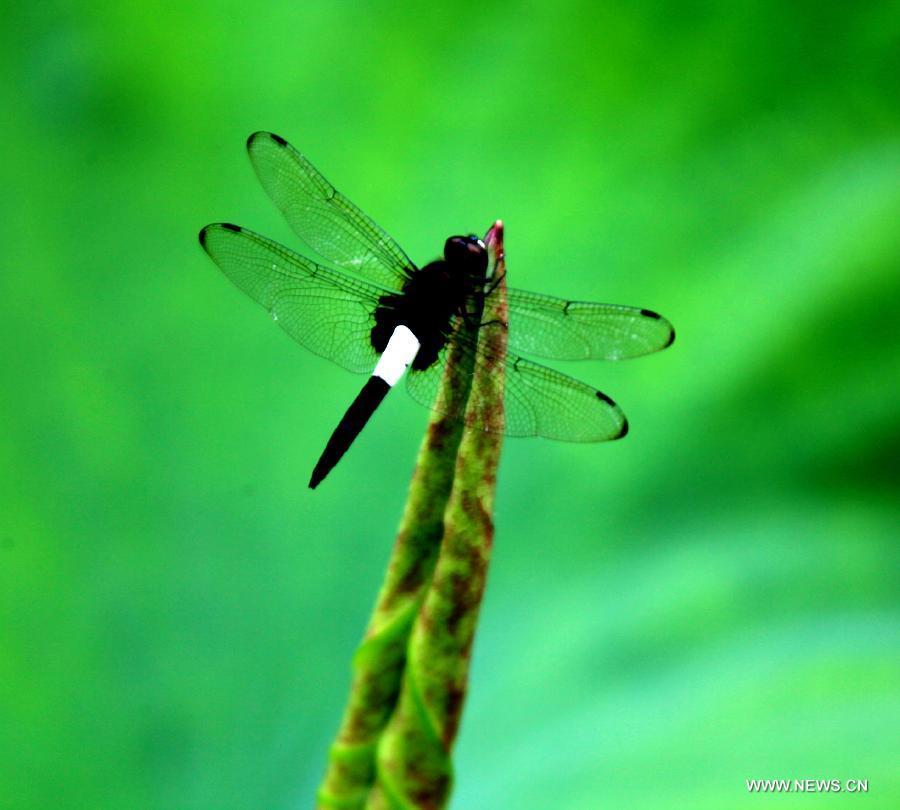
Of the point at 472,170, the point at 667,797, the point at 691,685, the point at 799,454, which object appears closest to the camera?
the point at 667,797

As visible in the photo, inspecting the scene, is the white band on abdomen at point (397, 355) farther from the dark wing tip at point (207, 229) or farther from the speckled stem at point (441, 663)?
the speckled stem at point (441, 663)

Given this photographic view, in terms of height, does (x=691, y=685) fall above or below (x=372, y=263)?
below

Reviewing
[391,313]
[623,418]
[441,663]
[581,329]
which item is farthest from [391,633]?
[391,313]

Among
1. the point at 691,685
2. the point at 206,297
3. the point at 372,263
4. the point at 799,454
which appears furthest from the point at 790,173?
the point at 206,297

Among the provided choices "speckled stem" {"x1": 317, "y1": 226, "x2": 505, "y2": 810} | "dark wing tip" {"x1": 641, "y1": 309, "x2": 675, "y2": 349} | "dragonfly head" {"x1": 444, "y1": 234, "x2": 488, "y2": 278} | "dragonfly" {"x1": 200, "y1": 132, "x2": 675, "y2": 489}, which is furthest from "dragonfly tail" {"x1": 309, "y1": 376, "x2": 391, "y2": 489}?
"speckled stem" {"x1": 317, "y1": 226, "x2": 505, "y2": 810}

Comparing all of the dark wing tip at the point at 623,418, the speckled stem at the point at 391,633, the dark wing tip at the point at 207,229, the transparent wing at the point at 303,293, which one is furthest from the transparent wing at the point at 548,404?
the speckled stem at the point at 391,633

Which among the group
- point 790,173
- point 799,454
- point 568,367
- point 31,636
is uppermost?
point 790,173

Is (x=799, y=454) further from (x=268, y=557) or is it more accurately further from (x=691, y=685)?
(x=268, y=557)
